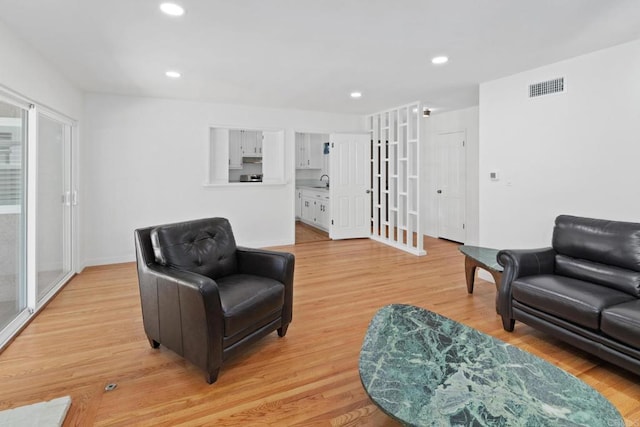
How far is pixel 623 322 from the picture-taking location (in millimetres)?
2068

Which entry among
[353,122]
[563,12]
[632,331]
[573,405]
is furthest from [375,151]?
[573,405]

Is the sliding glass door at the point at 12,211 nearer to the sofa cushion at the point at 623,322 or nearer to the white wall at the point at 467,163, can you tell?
the sofa cushion at the point at 623,322

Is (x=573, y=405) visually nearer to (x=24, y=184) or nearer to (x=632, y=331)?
(x=632, y=331)

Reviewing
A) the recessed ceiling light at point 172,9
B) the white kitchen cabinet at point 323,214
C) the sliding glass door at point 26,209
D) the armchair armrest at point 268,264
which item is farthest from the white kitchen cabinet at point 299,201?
the recessed ceiling light at point 172,9

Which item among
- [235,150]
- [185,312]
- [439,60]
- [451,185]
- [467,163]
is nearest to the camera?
[185,312]

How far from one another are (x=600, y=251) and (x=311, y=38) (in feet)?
9.47

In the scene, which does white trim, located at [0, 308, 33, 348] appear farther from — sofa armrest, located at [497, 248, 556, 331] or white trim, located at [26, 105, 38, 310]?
sofa armrest, located at [497, 248, 556, 331]

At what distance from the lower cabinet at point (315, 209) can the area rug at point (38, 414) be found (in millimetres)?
5226

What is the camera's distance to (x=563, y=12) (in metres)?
2.45

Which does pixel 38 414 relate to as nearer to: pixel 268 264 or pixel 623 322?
pixel 268 264

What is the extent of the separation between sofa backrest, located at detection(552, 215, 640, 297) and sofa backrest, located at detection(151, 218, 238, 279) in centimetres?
281

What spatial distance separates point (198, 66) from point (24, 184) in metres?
1.94

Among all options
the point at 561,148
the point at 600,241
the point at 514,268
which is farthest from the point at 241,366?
the point at 561,148

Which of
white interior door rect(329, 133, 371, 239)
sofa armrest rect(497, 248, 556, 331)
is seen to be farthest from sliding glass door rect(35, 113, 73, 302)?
sofa armrest rect(497, 248, 556, 331)
